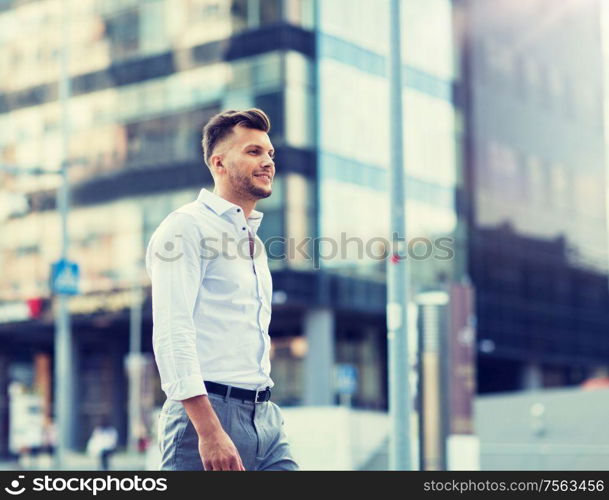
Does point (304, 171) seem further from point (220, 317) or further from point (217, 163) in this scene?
point (220, 317)

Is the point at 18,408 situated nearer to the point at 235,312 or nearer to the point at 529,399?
the point at 529,399

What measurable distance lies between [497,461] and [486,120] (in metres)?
39.5

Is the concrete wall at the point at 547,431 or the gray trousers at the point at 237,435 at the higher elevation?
the concrete wall at the point at 547,431

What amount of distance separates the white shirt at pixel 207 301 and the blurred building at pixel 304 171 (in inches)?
1270

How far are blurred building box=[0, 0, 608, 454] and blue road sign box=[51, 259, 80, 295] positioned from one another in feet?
57.1

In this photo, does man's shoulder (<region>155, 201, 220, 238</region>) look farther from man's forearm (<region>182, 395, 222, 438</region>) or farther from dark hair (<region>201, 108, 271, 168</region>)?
man's forearm (<region>182, 395, 222, 438</region>)

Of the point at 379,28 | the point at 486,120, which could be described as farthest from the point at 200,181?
the point at 486,120

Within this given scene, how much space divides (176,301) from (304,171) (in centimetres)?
3654

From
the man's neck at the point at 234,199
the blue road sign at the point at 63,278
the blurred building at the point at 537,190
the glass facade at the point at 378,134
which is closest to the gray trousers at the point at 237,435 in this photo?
the man's neck at the point at 234,199

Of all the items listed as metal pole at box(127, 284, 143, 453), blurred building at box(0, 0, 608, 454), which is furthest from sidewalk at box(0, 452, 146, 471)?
blurred building at box(0, 0, 608, 454)

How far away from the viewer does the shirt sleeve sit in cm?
332

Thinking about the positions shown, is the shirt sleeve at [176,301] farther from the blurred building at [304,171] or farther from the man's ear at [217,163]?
the blurred building at [304,171]

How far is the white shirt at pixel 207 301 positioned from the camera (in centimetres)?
336

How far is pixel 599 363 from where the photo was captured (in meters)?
59.9
